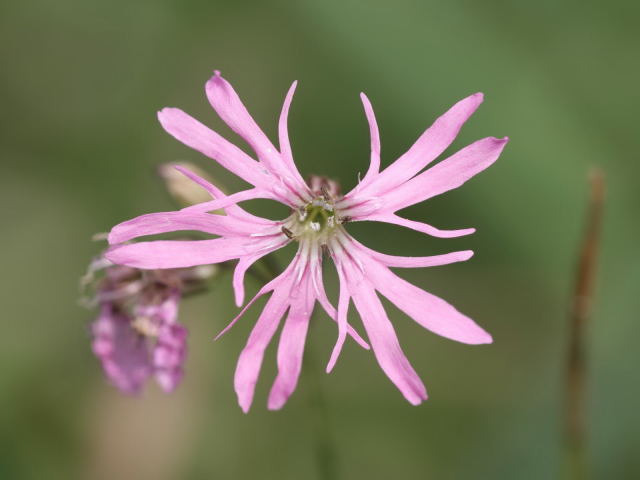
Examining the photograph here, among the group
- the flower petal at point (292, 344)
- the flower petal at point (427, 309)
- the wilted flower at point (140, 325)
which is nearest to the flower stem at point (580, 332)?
the flower petal at point (427, 309)

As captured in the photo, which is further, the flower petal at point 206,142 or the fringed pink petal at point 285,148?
the fringed pink petal at point 285,148

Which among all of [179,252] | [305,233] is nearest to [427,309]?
[305,233]

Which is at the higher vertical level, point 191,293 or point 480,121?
point 480,121

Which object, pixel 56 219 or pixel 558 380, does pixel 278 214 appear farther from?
pixel 558 380

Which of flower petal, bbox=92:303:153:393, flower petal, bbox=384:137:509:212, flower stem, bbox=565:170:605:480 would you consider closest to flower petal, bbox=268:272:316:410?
flower petal, bbox=384:137:509:212

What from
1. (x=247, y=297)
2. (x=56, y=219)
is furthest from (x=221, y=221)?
(x=56, y=219)

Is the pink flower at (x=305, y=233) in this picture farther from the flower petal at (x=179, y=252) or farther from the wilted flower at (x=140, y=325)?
the wilted flower at (x=140, y=325)

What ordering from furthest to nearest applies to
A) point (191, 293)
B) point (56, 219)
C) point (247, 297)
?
point (56, 219) → point (247, 297) → point (191, 293)

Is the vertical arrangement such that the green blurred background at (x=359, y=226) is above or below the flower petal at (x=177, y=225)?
above
